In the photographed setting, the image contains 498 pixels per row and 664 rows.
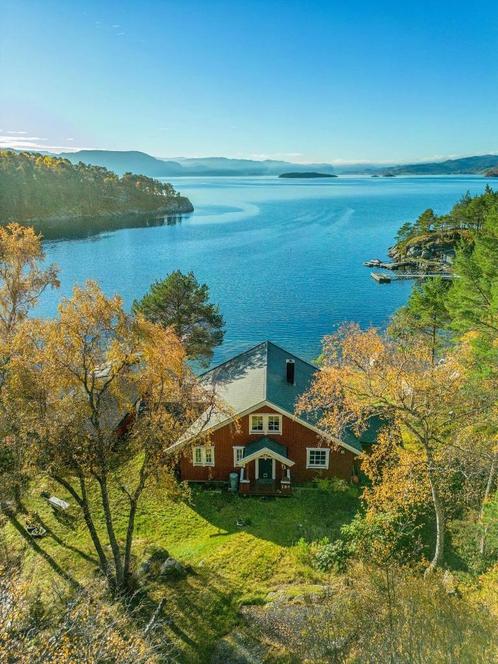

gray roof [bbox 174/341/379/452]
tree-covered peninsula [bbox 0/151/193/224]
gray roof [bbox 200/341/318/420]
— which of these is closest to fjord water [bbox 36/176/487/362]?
gray roof [bbox 200/341/318/420]

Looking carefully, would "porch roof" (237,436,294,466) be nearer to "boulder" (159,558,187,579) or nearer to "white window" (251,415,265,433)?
"white window" (251,415,265,433)

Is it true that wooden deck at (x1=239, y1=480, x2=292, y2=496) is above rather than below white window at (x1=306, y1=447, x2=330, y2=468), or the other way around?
below

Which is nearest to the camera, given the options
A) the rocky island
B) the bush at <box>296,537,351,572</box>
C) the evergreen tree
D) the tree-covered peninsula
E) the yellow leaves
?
the bush at <box>296,537,351,572</box>

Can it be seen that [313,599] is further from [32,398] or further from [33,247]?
[33,247]

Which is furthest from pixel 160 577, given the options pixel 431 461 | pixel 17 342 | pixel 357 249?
pixel 357 249

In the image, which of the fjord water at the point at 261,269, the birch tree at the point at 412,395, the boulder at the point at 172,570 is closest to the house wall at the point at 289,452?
the birch tree at the point at 412,395

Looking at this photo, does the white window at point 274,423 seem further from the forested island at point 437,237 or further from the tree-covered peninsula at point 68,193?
the tree-covered peninsula at point 68,193
